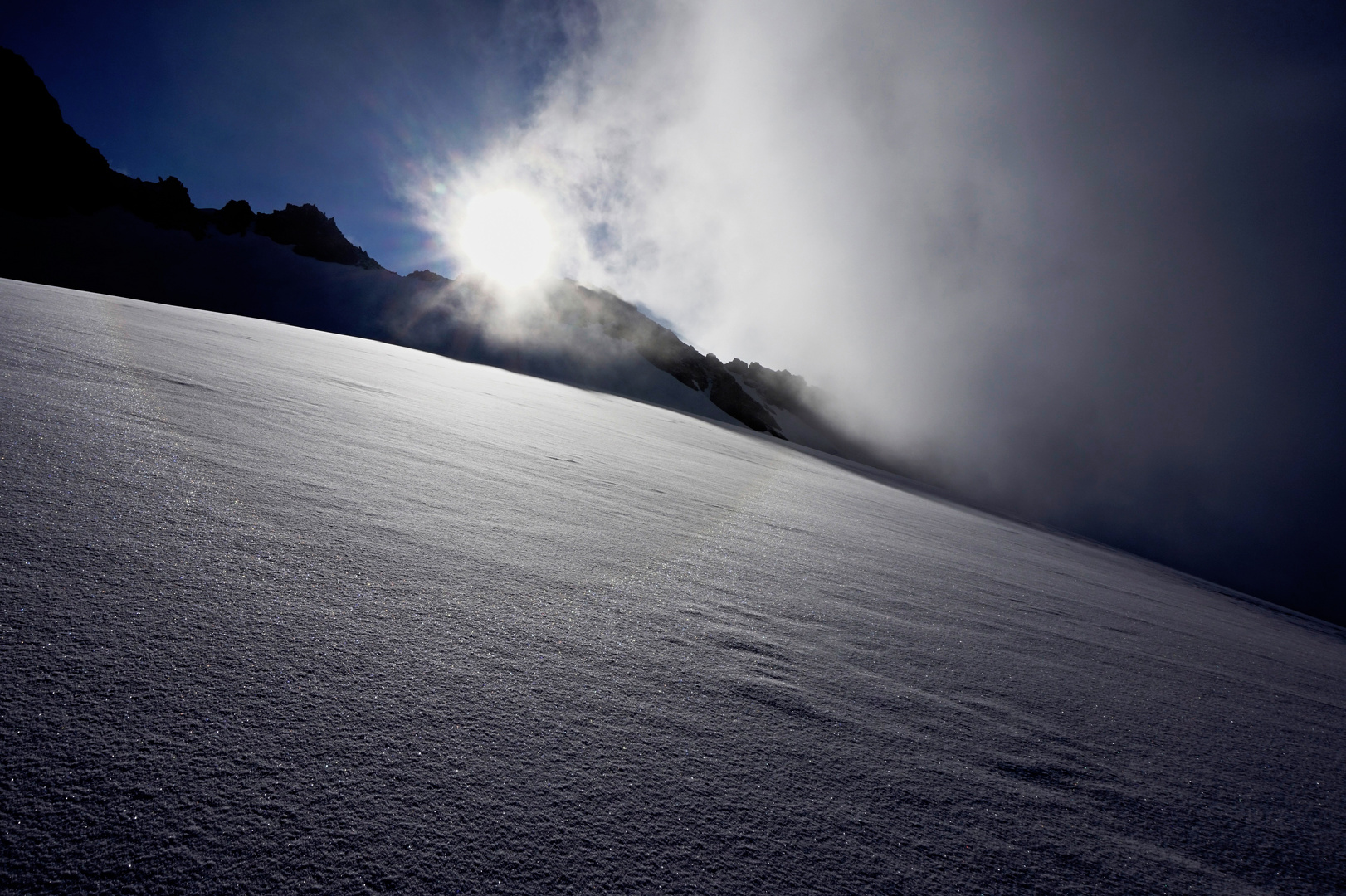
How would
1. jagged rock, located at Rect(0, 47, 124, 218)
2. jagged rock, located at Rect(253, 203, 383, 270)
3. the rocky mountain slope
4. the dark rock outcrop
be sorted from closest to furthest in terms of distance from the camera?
1. the rocky mountain slope
2. the dark rock outcrop
3. jagged rock, located at Rect(0, 47, 124, 218)
4. jagged rock, located at Rect(253, 203, 383, 270)

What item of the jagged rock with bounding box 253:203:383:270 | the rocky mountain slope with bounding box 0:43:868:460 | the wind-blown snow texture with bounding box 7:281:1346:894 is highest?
the jagged rock with bounding box 253:203:383:270

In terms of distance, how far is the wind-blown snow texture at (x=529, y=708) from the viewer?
817 millimetres

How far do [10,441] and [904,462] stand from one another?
326ft

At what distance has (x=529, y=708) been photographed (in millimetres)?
1186

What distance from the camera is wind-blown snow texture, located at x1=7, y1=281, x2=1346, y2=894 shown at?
2.68ft

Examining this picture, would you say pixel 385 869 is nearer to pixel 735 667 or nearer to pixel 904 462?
pixel 735 667

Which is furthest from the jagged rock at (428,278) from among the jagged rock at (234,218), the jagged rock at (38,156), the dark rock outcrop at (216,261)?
the jagged rock at (38,156)

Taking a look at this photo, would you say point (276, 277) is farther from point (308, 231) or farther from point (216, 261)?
point (308, 231)

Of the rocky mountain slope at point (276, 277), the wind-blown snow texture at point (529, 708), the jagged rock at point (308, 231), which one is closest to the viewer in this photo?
the wind-blown snow texture at point (529, 708)

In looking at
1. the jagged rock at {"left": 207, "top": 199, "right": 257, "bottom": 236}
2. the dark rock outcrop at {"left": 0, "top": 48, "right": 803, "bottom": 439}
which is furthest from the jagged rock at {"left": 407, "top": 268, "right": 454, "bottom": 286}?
the jagged rock at {"left": 207, "top": 199, "right": 257, "bottom": 236}

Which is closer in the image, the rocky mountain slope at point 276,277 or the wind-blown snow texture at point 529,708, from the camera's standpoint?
the wind-blown snow texture at point 529,708

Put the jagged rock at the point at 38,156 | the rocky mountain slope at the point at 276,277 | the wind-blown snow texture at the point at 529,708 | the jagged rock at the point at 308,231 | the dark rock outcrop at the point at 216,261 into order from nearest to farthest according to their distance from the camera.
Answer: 1. the wind-blown snow texture at the point at 529,708
2. the rocky mountain slope at the point at 276,277
3. the dark rock outcrop at the point at 216,261
4. the jagged rock at the point at 38,156
5. the jagged rock at the point at 308,231

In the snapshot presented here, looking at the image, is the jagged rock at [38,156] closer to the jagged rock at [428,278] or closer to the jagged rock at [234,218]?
the jagged rock at [234,218]

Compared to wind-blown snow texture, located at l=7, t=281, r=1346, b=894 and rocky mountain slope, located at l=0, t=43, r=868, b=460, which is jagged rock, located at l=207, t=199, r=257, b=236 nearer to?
rocky mountain slope, located at l=0, t=43, r=868, b=460
